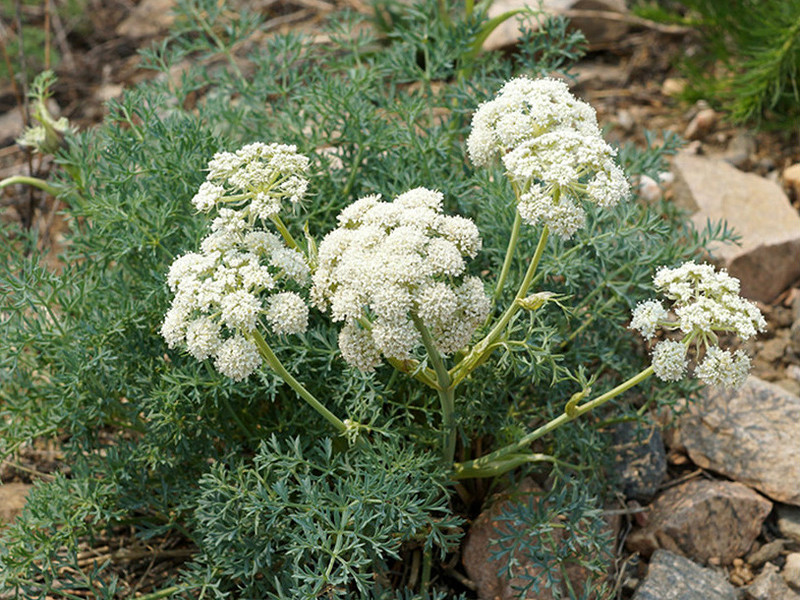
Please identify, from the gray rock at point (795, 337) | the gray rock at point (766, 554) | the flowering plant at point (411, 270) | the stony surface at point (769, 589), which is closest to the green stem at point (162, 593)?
the flowering plant at point (411, 270)

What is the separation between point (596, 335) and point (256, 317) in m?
1.80

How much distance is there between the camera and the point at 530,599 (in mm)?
3480

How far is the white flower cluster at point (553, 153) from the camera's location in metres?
2.49

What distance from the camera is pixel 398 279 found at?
7.87 ft

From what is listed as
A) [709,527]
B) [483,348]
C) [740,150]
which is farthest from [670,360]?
[740,150]

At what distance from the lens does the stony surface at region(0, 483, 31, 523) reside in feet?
13.0

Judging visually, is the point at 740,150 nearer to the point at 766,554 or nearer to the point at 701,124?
the point at 701,124

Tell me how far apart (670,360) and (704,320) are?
0.15 meters

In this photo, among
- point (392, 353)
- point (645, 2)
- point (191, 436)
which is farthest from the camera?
point (645, 2)

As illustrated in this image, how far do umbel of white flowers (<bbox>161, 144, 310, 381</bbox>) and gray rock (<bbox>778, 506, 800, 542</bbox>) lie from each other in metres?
2.60

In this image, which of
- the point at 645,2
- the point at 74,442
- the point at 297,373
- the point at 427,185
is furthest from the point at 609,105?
the point at 74,442

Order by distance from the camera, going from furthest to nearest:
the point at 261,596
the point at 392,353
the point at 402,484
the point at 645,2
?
the point at 645,2
the point at 261,596
the point at 402,484
the point at 392,353

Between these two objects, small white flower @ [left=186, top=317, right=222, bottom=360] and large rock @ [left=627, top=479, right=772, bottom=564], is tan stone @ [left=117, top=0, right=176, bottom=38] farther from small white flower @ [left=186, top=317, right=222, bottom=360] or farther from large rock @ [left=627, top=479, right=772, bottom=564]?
large rock @ [left=627, top=479, right=772, bottom=564]

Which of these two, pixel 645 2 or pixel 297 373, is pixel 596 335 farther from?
pixel 645 2
